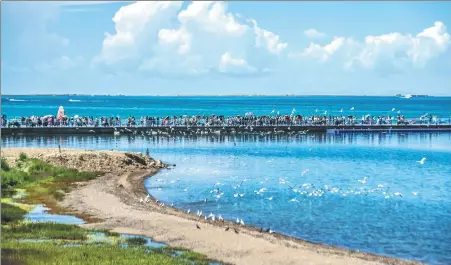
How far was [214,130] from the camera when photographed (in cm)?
7806

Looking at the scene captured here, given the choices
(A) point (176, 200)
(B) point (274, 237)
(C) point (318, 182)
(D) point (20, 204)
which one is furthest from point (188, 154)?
(B) point (274, 237)

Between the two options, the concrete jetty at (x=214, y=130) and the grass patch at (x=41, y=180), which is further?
the concrete jetty at (x=214, y=130)

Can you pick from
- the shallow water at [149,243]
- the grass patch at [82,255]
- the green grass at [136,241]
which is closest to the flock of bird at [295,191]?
the shallow water at [149,243]

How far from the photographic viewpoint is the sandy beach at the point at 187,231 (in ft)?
64.2

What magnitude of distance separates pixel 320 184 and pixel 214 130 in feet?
134

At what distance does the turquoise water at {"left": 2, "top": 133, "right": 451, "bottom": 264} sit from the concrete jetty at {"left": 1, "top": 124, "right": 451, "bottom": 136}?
12.6ft

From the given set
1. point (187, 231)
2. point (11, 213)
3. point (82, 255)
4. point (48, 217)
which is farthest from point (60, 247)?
point (11, 213)

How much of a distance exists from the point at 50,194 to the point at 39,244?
1317 cm

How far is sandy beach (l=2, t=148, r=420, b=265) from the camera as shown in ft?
64.2

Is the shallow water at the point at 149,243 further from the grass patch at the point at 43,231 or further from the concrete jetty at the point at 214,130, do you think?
the concrete jetty at the point at 214,130

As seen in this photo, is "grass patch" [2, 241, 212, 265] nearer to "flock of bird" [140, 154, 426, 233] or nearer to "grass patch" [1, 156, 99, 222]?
"grass patch" [1, 156, 99, 222]

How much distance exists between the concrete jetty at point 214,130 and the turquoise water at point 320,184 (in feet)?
12.6

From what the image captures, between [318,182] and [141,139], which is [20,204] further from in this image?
[141,139]

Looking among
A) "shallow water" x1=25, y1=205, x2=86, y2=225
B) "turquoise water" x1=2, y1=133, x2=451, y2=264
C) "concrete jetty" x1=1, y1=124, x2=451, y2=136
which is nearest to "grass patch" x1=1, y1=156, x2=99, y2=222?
"shallow water" x1=25, y1=205, x2=86, y2=225
